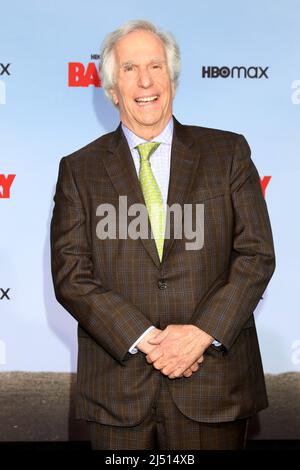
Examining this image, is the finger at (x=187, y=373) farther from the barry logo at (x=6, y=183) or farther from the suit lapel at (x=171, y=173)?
the barry logo at (x=6, y=183)

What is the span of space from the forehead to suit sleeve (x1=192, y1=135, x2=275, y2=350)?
0.40 m

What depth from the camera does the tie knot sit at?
6.94ft

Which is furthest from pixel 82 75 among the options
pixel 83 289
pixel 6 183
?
pixel 83 289

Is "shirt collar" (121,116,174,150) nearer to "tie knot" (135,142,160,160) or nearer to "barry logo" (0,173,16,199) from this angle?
"tie knot" (135,142,160,160)

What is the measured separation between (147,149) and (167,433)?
843mm

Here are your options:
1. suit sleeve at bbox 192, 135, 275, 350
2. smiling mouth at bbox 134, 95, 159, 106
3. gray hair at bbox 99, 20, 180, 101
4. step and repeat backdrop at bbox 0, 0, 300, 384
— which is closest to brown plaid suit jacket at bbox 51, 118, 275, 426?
suit sleeve at bbox 192, 135, 275, 350

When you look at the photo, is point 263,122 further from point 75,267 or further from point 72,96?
point 75,267

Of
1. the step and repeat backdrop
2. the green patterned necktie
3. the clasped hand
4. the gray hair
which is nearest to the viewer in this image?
the clasped hand

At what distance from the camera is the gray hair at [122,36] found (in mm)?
2133

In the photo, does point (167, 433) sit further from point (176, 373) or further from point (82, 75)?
point (82, 75)

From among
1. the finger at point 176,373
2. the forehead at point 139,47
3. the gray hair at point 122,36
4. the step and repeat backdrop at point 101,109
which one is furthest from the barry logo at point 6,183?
the finger at point 176,373

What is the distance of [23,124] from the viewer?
10.4ft

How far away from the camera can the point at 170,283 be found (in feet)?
6.53
